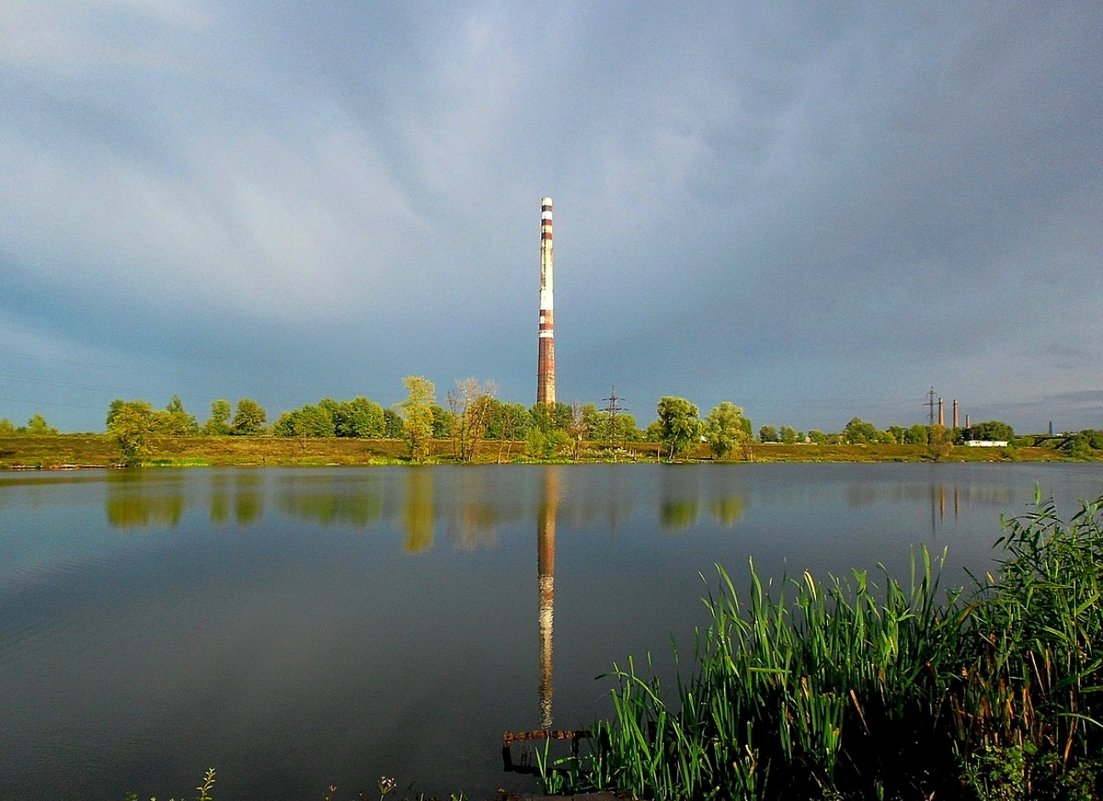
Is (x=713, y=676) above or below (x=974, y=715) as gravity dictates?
below

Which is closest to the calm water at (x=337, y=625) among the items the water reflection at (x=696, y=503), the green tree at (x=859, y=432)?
the water reflection at (x=696, y=503)

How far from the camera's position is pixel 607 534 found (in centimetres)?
2025

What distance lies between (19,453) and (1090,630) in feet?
265

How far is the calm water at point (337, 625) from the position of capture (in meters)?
5.93

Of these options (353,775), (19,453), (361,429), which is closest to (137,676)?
(353,775)

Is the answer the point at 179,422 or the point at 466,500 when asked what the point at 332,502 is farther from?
the point at 179,422

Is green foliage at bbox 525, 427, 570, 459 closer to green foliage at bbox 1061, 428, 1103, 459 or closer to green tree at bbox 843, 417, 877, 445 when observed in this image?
green tree at bbox 843, 417, 877, 445

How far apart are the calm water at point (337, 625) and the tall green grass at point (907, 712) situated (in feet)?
6.38

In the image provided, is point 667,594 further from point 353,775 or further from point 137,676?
point 137,676

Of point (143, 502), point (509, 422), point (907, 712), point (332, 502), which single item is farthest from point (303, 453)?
point (907, 712)

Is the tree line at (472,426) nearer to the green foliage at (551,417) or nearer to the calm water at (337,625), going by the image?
the green foliage at (551,417)

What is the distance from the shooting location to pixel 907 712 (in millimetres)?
4172

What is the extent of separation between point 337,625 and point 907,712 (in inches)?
361

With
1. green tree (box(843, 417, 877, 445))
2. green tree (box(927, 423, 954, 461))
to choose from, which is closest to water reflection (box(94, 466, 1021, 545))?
green tree (box(927, 423, 954, 461))
